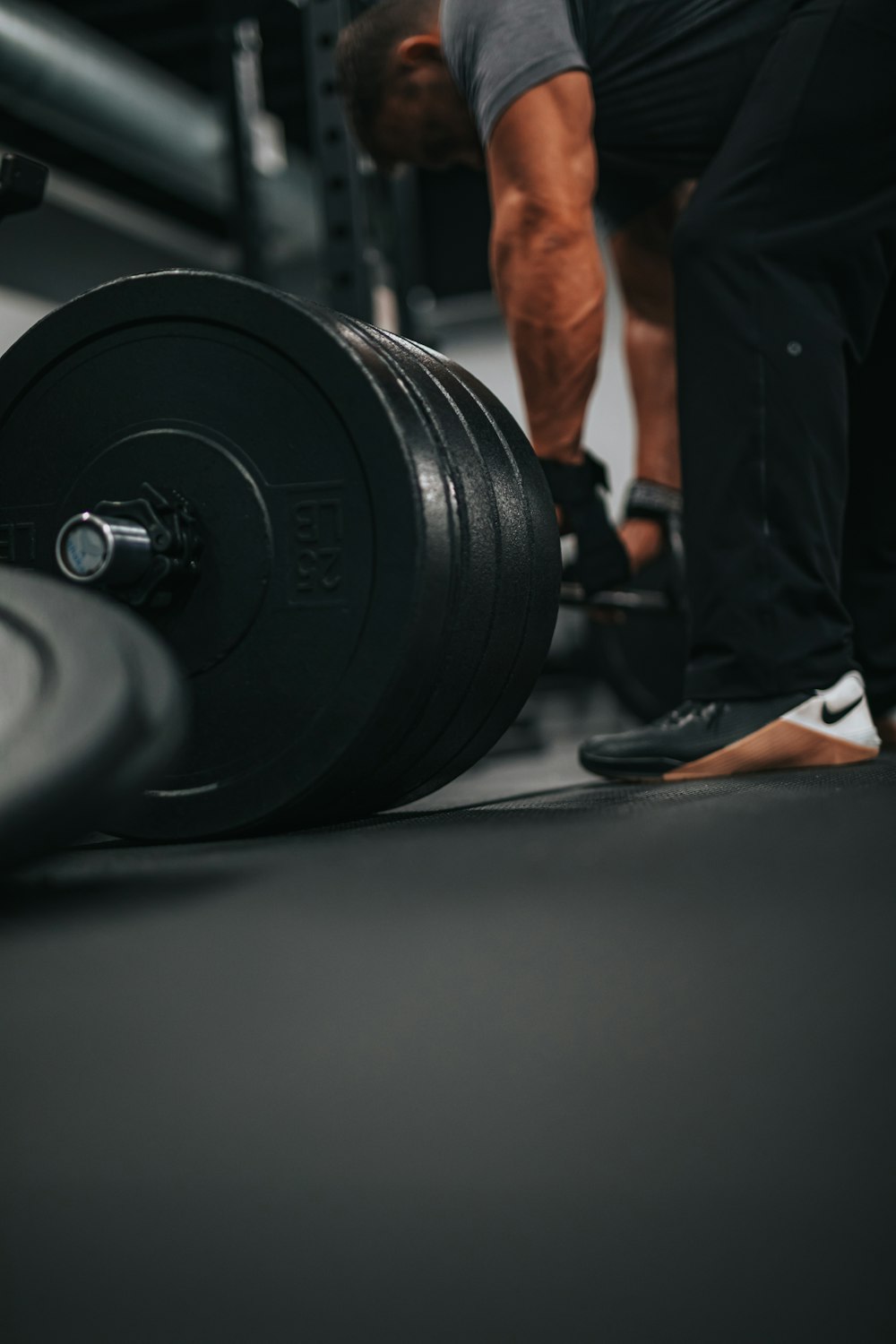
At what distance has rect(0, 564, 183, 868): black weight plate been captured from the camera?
22.7 inches

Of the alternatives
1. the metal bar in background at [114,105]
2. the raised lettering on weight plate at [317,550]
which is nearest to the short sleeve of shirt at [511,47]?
the raised lettering on weight plate at [317,550]

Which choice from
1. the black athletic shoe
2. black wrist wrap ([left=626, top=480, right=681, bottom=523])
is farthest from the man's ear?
the black athletic shoe

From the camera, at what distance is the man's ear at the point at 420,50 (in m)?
1.73

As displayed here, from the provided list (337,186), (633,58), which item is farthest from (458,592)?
(337,186)

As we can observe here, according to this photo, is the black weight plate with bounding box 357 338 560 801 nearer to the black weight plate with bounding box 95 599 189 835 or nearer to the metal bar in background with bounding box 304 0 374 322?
the black weight plate with bounding box 95 599 189 835

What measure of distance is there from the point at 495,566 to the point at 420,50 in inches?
43.2

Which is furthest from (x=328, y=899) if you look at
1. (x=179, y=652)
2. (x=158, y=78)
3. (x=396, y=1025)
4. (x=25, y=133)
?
(x=25, y=133)

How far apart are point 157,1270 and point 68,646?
0.35m

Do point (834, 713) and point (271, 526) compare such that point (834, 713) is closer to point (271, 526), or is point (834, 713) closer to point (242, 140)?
point (271, 526)

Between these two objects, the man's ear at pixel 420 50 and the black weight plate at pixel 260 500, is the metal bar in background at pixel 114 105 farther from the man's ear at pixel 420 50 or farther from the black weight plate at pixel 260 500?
the black weight plate at pixel 260 500

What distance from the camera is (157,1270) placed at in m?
0.44

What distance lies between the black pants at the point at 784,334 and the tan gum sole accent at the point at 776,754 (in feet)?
0.18

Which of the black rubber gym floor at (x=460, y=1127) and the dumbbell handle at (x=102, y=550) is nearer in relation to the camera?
the black rubber gym floor at (x=460, y=1127)

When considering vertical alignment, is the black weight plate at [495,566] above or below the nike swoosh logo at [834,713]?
above
